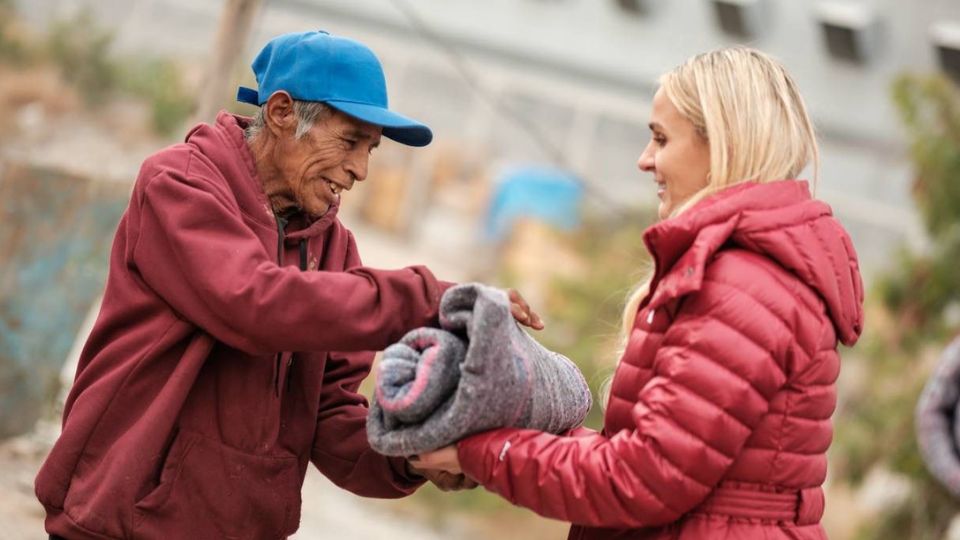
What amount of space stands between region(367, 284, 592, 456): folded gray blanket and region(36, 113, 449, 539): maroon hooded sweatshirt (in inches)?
5.2

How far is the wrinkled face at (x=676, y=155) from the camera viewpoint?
270 centimetres

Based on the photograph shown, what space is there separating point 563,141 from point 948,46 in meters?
5.20

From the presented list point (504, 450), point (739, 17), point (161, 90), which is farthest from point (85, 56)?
point (504, 450)

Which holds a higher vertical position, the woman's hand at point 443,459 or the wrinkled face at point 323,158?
the wrinkled face at point 323,158

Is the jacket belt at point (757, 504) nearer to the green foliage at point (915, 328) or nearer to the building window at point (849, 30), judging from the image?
the green foliage at point (915, 328)

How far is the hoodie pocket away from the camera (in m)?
2.82

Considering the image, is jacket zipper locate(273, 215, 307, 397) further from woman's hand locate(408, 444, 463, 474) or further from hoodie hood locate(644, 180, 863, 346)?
hoodie hood locate(644, 180, 863, 346)

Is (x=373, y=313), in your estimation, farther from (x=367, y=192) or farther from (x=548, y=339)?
(x=367, y=192)

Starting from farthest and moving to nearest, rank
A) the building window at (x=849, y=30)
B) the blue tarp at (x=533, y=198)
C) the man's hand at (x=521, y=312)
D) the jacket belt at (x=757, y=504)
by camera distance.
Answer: the blue tarp at (x=533, y=198), the building window at (x=849, y=30), the man's hand at (x=521, y=312), the jacket belt at (x=757, y=504)

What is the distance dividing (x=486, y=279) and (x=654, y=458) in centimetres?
1422

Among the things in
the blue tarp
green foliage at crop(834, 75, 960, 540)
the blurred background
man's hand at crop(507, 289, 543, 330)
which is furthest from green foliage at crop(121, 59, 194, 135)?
man's hand at crop(507, 289, 543, 330)

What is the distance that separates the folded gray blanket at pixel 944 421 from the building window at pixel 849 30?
8.75 m

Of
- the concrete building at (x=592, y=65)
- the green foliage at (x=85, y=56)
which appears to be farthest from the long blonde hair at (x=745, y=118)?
the green foliage at (x=85, y=56)

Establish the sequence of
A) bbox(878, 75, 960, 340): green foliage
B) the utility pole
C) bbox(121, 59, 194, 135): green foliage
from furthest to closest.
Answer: bbox(121, 59, 194, 135): green foliage
bbox(878, 75, 960, 340): green foliage
the utility pole
